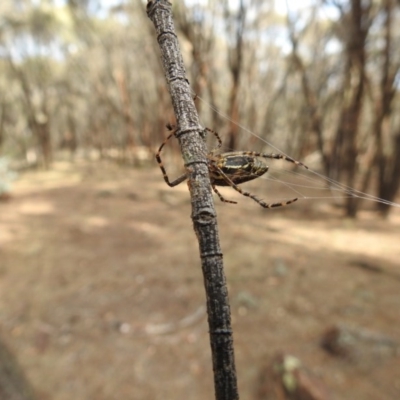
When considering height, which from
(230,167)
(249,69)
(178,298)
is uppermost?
(249,69)

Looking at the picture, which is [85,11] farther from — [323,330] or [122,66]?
[323,330]

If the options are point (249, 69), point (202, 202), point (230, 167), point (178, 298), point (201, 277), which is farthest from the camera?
point (249, 69)

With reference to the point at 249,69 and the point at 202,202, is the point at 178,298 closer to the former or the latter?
the point at 202,202

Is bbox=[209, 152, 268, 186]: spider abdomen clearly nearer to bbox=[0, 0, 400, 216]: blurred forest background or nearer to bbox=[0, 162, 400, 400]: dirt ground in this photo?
bbox=[0, 162, 400, 400]: dirt ground

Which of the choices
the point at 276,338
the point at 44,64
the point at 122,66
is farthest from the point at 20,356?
the point at 44,64

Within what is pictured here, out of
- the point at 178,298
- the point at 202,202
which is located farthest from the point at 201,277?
the point at 202,202

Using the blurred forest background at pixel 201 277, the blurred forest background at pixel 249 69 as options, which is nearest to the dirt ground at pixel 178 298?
the blurred forest background at pixel 201 277

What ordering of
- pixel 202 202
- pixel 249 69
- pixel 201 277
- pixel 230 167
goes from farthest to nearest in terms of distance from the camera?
pixel 249 69 → pixel 201 277 → pixel 230 167 → pixel 202 202
